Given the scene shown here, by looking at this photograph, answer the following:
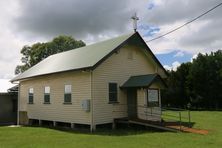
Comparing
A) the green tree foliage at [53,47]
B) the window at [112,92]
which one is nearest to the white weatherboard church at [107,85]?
the window at [112,92]

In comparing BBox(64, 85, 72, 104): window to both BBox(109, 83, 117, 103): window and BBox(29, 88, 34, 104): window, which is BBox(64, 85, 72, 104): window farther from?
BBox(29, 88, 34, 104): window

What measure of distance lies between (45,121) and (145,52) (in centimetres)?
998

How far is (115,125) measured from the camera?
69.6 feet

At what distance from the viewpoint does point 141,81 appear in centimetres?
2114

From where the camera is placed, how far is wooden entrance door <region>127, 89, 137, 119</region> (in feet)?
72.3

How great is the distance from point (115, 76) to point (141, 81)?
5.84 ft

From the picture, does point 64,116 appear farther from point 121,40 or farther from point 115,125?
point 121,40

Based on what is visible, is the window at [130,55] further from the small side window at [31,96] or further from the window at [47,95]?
the small side window at [31,96]

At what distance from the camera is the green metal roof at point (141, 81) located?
2060cm

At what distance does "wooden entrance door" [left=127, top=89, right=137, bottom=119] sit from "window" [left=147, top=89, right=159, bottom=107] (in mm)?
1062

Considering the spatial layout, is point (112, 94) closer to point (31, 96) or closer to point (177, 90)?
point (31, 96)

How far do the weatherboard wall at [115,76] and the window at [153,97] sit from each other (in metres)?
1.63

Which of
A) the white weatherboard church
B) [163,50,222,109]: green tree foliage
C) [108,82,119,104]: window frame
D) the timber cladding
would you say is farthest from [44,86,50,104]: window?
[163,50,222,109]: green tree foliage

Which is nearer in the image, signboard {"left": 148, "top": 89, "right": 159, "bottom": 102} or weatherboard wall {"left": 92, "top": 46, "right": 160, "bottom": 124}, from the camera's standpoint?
weatherboard wall {"left": 92, "top": 46, "right": 160, "bottom": 124}
